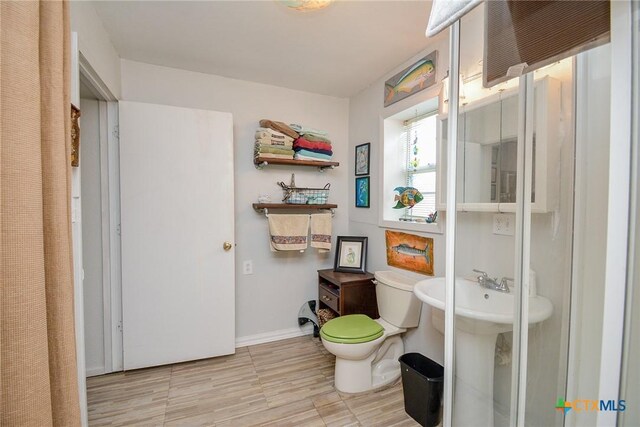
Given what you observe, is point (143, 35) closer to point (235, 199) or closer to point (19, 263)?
point (235, 199)

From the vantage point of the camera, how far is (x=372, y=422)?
1.52 meters

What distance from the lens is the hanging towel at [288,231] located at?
2268mm

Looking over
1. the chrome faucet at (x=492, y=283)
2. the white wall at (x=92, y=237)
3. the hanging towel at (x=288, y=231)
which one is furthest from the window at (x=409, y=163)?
the white wall at (x=92, y=237)

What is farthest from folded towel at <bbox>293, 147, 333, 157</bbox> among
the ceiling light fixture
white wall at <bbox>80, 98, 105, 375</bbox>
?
white wall at <bbox>80, 98, 105, 375</bbox>

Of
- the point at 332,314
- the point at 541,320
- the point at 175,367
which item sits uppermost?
the point at 541,320

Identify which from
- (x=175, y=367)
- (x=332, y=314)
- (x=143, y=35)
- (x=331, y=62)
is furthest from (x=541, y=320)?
(x=143, y=35)

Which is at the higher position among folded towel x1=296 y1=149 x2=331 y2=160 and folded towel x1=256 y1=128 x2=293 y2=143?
folded towel x1=256 y1=128 x2=293 y2=143

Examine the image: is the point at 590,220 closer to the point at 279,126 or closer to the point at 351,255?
the point at 351,255

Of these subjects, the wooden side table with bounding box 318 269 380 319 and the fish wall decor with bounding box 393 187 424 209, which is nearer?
the fish wall decor with bounding box 393 187 424 209

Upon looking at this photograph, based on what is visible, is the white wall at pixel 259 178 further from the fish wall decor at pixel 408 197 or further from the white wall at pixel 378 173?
the fish wall decor at pixel 408 197

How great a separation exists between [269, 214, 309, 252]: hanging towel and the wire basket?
135 mm

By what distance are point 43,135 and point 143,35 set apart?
1.42 meters

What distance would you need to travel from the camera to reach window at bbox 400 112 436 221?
1.99 m

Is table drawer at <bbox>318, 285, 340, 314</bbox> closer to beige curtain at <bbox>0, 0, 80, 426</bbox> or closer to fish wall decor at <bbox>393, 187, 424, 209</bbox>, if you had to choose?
fish wall decor at <bbox>393, 187, 424, 209</bbox>
